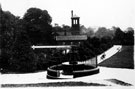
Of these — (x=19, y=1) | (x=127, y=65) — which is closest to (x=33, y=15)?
(x=127, y=65)

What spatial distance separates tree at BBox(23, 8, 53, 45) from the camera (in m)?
45.6

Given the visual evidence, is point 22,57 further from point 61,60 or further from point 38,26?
point 38,26

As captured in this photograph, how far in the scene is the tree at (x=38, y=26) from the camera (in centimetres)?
4556

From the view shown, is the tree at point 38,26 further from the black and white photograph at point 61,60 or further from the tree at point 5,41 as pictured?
the tree at point 5,41

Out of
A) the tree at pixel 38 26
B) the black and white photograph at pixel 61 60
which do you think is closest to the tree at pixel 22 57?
the black and white photograph at pixel 61 60

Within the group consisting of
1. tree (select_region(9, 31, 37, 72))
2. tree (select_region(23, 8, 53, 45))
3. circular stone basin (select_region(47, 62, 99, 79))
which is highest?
tree (select_region(23, 8, 53, 45))

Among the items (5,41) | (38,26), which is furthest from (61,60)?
(38,26)

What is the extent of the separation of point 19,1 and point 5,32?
1154 cm

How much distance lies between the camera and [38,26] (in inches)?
1850

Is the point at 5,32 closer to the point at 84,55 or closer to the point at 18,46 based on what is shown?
the point at 18,46

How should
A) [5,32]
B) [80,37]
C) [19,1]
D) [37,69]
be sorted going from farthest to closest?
[80,37] → [5,32] → [37,69] → [19,1]

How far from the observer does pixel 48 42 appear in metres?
49.5

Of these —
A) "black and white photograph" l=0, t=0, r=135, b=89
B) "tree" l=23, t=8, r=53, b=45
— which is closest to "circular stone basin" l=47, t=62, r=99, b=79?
"black and white photograph" l=0, t=0, r=135, b=89

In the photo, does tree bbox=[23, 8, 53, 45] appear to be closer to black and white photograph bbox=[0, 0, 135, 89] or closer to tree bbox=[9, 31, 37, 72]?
black and white photograph bbox=[0, 0, 135, 89]
